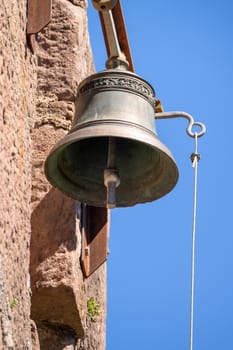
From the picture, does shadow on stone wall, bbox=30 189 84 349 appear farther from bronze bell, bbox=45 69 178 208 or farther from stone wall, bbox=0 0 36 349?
stone wall, bbox=0 0 36 349

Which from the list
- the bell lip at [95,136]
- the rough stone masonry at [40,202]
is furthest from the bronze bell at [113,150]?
the rough stone masonry at [40,202]

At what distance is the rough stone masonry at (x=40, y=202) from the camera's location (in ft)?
14.9

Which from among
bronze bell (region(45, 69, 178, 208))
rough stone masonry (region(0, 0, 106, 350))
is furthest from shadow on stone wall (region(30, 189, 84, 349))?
bronze bell (region(45, 69, 178, 208))

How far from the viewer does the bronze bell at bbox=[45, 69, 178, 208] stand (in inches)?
195

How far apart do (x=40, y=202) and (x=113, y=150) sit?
2.58ft

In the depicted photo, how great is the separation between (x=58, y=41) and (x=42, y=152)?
24.7 inches

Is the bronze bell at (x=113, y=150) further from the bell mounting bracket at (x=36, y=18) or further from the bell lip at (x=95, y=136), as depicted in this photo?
the bell mounting bracket at (x=36, y=18)

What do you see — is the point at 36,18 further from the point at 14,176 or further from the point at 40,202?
the point at 40,202

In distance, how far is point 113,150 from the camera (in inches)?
201

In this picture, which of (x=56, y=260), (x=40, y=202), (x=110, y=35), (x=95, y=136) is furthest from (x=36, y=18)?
(x=56, y=260)

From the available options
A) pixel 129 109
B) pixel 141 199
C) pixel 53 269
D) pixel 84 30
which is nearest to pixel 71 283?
pixel 53 269

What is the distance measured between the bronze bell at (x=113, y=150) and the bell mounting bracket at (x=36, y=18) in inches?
11.0

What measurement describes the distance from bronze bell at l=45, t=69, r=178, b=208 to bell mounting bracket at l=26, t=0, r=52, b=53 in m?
0.28

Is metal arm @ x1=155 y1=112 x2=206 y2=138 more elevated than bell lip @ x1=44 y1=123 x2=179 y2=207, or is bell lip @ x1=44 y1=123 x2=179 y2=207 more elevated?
metal arm @ x1=155 y1=112 x2=206 y2=138
